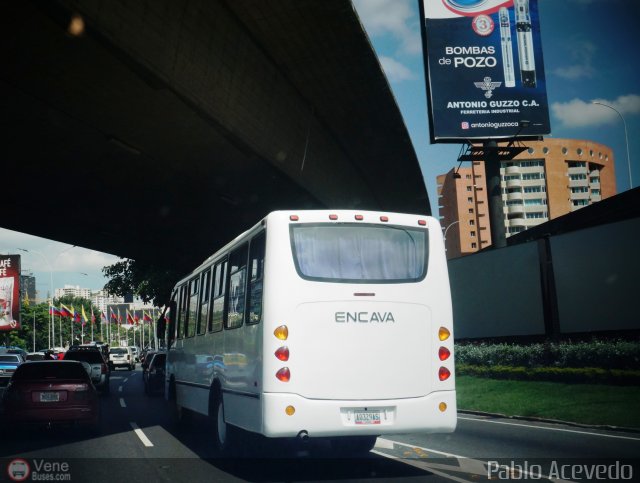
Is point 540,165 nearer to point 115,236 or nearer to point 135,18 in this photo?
point 115,236

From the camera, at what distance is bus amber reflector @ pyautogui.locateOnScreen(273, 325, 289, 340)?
8617 mm

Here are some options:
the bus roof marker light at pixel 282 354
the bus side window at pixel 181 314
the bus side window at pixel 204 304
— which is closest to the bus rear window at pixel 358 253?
the bus roof marker light at pixel 282 354

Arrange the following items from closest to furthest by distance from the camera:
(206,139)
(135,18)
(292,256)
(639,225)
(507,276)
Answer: (292,256)
(135,18)
(206,139)
(639,225)
(507,276)

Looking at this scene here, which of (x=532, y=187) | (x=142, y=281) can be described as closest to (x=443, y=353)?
(x=142, y=281)

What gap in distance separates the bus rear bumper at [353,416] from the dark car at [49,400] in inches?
270

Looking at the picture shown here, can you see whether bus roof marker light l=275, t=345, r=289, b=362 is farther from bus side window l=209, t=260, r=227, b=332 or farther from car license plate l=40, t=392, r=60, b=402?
car license plate l=40, t=392, r=60, b=402

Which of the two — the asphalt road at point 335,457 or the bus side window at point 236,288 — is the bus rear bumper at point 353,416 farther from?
the bus side window at point 236,288

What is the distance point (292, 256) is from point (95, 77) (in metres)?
7.68

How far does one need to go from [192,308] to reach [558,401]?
9.38 metres

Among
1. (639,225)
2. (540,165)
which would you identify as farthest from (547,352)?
(540,165)

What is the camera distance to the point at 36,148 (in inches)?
770

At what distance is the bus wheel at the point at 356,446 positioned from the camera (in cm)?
1076

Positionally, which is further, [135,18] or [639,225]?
[639,225]

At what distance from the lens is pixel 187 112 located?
54.8ft
